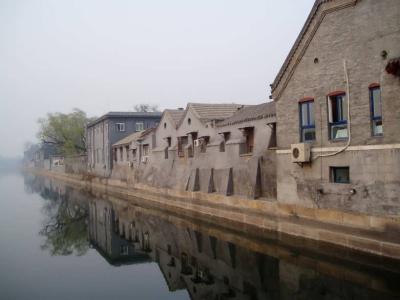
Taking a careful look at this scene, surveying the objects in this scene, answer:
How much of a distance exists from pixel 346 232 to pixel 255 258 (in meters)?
2.97

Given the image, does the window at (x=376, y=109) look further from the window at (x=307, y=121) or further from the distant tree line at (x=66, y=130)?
the distant tree line at (x=66, y=130)

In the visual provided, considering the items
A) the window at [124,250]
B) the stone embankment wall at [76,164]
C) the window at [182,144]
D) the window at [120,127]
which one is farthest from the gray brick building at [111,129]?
the window at [124,250]

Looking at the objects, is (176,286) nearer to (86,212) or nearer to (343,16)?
(343,16)

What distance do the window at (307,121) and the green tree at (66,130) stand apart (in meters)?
49.1

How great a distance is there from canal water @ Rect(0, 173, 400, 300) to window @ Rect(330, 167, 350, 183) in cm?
228

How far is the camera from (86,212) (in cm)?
2917

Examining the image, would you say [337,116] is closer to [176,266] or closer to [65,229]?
[176,266]

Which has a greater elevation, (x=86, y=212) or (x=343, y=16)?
(x=343, y=16)

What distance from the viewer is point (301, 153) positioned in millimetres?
14180

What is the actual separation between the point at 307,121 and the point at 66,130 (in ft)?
163

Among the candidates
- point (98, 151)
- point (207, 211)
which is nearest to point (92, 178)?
point (98, 151)

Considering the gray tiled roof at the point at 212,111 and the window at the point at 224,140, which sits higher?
the gray tiled roof at the point at 212,111

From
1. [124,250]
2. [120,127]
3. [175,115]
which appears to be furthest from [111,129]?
[124,250]

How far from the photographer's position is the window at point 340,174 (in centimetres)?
1300
